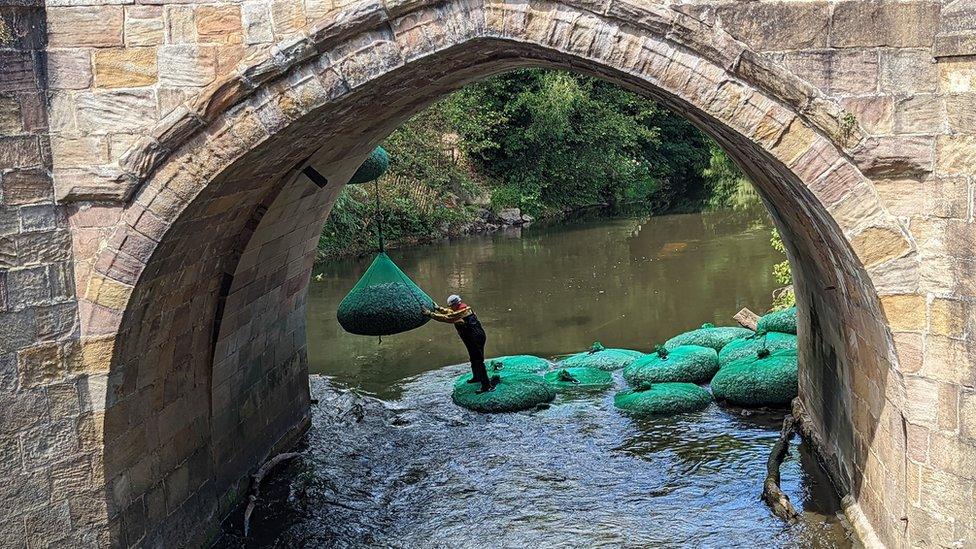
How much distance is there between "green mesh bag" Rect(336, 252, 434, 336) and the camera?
8828mm

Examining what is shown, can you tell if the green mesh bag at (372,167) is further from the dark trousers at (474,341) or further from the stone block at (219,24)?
the stone block at (219,24)

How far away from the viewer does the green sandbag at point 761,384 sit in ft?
30.3

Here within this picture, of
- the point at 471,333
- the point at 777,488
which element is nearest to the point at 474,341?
the point at 471,333

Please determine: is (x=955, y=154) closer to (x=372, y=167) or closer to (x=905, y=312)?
(x=905, y=312)

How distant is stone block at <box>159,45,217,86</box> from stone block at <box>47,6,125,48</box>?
26cm

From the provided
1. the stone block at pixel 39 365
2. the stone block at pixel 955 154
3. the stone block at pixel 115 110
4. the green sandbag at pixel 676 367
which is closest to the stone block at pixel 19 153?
the stone block at pixel 115 110

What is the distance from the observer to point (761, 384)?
9258mm

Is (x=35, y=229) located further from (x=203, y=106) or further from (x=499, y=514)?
(x=499, y=514)

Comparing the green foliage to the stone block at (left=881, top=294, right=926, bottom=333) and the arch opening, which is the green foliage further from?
the stone block at (left=881, top=294, right=926, bottom=333)

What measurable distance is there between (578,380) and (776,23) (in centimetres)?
643

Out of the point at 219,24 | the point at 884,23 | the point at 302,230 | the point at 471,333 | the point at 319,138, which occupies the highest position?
the point at 219,24

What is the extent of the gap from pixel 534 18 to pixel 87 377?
9.64ft

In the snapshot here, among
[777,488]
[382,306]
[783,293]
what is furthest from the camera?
[783,293]

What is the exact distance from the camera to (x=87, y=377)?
528 centimetres
